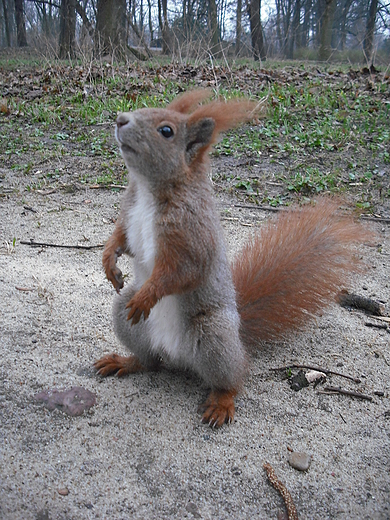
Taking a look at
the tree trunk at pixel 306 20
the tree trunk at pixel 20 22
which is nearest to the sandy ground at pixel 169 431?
the tree trunk at pixel 20 22

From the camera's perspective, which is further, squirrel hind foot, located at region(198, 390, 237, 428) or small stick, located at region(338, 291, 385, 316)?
small stick, located at region(338, 291, 385, 316)

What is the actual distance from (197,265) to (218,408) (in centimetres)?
58

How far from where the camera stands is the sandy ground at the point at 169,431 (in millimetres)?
1423

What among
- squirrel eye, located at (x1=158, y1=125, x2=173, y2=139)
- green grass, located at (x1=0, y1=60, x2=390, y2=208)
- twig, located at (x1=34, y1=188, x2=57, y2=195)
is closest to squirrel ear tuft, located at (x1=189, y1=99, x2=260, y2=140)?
squirrel eye, located at (x1=158, y1=125, x2=173, y2=139)

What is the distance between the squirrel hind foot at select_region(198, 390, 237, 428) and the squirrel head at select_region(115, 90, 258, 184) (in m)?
0.87

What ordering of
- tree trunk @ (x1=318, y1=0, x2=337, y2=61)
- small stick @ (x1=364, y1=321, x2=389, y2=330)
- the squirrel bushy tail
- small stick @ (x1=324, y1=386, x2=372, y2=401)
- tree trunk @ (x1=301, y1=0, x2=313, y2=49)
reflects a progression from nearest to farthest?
1. small stick @ (x1=324, y1=386, x2=372, y2=401)
2. the squirrel bushy tail
3. small stick @ (x1=364, y1=321, x2=389, y2=330)
4. tree trunk @ (x1=318, y1=0, x2=337, y2=61)
5. tree trunk @ (x1=301, y1=0, x2=313, y2=49)

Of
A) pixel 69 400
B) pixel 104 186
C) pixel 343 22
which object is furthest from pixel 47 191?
pixel 343 22

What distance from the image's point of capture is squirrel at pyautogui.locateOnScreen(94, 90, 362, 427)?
1601 millimetres

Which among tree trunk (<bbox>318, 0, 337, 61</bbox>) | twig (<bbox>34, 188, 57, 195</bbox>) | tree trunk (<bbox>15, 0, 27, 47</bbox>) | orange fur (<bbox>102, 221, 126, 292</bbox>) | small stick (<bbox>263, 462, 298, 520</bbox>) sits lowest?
small stick (<bbox>263, 462, 298, 520</bbox>)

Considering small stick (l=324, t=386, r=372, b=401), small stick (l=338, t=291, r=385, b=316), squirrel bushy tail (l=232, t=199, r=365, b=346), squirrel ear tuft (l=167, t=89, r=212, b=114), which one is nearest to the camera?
squirrel ear tuft (l=167, t=89, r=212, b=114)

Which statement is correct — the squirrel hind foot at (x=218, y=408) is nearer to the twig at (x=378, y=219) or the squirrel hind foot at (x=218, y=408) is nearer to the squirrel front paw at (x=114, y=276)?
the squirrel front paw at (x=114, y=276)

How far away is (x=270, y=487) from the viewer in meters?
1.51

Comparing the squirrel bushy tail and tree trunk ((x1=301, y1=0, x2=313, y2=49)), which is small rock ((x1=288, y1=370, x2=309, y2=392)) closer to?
the squirrel bushy tail

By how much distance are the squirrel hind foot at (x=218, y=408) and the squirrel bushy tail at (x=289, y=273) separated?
0.31 metres
